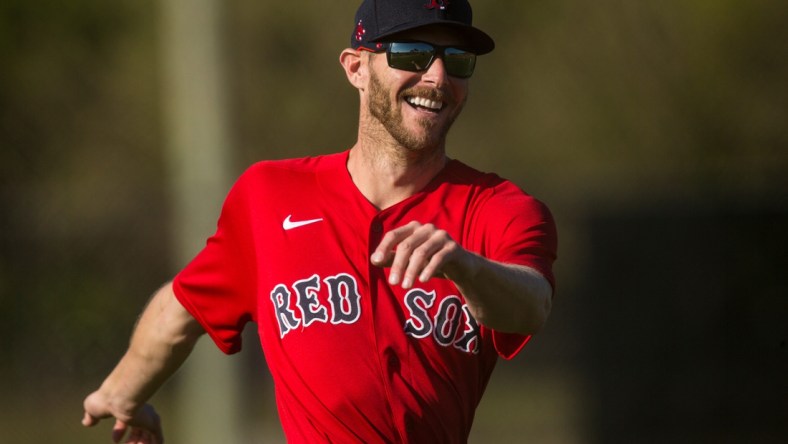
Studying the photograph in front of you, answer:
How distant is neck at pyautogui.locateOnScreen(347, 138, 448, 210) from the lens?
8.60ft

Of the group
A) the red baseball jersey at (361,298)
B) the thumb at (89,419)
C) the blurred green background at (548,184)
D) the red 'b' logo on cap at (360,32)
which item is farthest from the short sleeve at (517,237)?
the blurred green background at (548,184)

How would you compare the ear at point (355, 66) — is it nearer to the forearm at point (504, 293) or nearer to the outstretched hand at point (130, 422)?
the forearm at point (504, 293)

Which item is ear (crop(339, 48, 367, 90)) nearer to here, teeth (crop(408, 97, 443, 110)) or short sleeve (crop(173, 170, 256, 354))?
teeth (crop(408, 97, 443, 110))

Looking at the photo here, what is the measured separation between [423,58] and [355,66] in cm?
30

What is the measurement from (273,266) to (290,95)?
2308 mm

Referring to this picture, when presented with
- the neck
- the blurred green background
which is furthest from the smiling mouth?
the blurred green background

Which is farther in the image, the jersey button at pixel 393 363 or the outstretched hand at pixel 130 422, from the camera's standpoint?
the outstretched hand at pixel 130 422

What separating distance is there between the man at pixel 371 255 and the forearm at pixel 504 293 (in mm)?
12

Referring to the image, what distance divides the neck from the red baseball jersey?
33mm

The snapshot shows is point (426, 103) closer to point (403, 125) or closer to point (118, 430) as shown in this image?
point (403, 125)

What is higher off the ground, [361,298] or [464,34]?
[464,34]

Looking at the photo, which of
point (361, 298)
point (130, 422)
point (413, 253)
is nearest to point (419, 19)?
point (361, 298)

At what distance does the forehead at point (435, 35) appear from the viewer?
2.52m

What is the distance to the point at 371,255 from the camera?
2402mm
